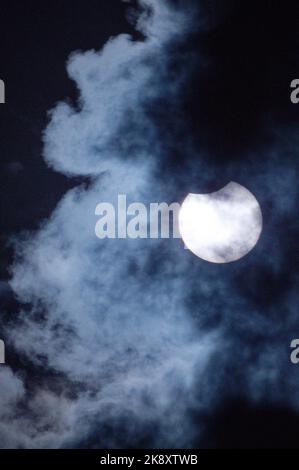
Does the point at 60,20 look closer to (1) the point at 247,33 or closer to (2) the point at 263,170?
(1) the point at 247,33

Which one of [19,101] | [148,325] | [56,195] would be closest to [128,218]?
[56,195]

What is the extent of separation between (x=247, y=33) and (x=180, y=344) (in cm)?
176

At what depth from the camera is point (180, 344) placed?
83.0 inches

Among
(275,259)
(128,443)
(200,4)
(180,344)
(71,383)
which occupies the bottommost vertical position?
(128,443)
